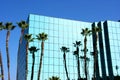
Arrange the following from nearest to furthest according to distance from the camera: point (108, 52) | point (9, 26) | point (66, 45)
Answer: point (9, 26) → point (66, 45) → point (108, 52)

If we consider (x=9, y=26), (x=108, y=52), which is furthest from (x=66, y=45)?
(x=9, y=26)

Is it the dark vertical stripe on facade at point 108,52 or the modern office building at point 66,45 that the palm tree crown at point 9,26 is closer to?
the modern office building at point 66,45

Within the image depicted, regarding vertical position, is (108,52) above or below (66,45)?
below

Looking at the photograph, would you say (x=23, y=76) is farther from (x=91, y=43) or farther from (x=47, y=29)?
(x=91, y=43)

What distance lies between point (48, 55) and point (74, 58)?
33.4ft

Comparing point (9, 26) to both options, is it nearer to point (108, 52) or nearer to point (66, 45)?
Answer: point (66, 45)

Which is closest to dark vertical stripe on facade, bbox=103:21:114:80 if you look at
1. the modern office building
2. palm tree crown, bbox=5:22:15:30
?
the modern office building

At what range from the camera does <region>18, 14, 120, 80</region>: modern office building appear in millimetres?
85250

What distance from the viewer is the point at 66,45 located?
90.9 metres

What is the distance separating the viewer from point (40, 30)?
87500 mm

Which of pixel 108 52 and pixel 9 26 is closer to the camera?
pixel 9 26

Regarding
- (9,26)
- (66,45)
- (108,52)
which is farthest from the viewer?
(108,52)

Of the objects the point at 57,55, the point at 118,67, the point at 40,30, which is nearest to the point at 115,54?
the point at 118,67

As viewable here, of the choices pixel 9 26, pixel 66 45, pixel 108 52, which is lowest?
pixel 108 52
